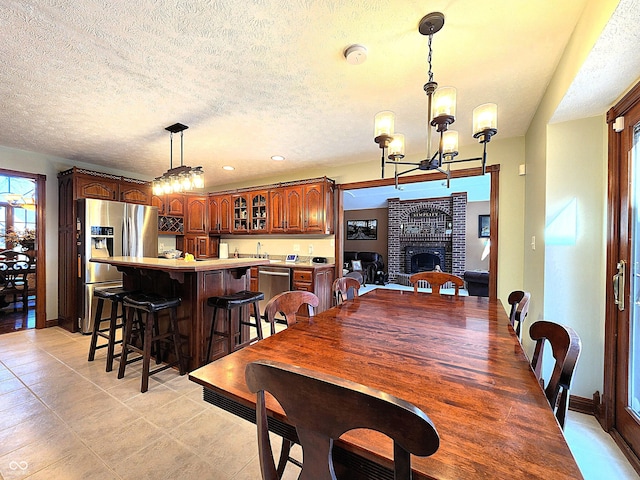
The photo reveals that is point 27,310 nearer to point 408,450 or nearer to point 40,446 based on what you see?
point 40,446

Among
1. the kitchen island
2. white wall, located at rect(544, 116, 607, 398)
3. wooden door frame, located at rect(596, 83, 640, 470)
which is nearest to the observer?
wooden door frame, located at rect(596, 83, 640, 470)

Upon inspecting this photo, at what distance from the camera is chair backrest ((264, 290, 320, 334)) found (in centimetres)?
151

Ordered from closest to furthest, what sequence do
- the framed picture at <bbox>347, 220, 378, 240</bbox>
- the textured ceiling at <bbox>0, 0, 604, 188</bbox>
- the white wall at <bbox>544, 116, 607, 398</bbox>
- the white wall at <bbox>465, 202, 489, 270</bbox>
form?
the textured ceiling at <bbox>0, 0, 604, 188</bbox>, the white wall at <bbox>544, 116, 607, 398</bbox>, the white wall at <bbox>465, 202, 489, 270</bbox>, the framed picture at <bbox>347, 220, 378, 240</bbox>

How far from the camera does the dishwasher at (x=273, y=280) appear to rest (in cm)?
432

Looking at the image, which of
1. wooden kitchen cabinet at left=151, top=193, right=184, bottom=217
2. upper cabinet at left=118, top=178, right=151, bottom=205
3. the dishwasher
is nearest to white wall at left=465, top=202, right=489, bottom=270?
the dishwasher

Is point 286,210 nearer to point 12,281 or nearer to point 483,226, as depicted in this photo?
point 12,281

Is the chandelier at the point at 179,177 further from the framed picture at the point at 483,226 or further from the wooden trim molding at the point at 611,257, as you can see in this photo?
the framed picture at the point at 483,226

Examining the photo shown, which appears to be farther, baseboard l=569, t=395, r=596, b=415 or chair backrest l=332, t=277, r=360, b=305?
chair backrest l=332, t=277, r=360, b=305

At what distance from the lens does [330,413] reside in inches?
23.6

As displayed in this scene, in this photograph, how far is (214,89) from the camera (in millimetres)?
2188

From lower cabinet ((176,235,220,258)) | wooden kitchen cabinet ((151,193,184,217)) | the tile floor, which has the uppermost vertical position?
wooden kitchen cabinet ((151,193,184,217))

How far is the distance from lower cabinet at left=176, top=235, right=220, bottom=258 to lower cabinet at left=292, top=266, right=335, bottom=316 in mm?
2358

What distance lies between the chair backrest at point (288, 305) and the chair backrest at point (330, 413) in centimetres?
76

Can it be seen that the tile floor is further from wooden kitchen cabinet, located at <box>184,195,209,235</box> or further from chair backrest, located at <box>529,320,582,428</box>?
wooden kitchen cabinet, located at <box>184,195,209,235</box>
